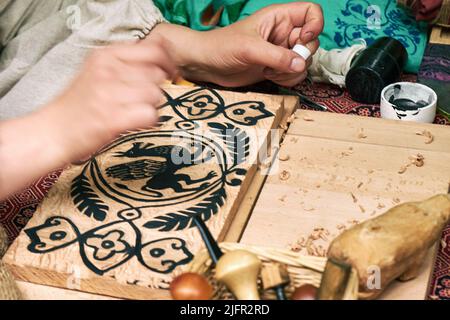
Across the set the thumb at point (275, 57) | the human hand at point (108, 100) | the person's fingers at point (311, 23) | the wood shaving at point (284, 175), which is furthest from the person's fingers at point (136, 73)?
the person's fingers at point (311, 23)

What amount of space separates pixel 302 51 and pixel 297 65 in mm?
51

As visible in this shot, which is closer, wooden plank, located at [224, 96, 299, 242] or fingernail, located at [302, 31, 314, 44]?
wooden plank, located at [224, 96, 299, 242]

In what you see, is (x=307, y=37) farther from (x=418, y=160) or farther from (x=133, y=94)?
(x=133, y=94)

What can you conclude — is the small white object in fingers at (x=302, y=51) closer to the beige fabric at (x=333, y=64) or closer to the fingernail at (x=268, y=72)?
the fingernail at (x=268, y=72)

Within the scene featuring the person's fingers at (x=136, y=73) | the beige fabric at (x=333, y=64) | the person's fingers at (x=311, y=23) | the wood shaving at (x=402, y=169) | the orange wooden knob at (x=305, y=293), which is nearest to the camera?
the orange wooden knob at (x=305, y=293)

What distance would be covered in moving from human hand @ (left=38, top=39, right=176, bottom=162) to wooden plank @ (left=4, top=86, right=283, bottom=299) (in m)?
0.14

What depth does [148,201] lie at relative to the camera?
0.97 m

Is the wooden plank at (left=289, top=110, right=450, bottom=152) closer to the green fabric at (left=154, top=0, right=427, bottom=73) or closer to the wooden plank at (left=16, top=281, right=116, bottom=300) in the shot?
the green fabric at (left=154, top=0, right=427, bottom=73)

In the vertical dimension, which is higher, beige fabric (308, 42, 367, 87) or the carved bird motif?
the carved bird motif

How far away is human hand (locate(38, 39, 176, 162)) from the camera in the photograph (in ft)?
2.61

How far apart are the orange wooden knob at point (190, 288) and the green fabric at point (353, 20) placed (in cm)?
89

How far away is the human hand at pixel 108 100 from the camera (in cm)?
79

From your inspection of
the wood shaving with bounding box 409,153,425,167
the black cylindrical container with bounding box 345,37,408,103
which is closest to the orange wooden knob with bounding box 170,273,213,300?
the wood shaving with bounding box 409,153,425,167

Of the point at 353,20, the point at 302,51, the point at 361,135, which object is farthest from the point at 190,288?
the point at 353,20
